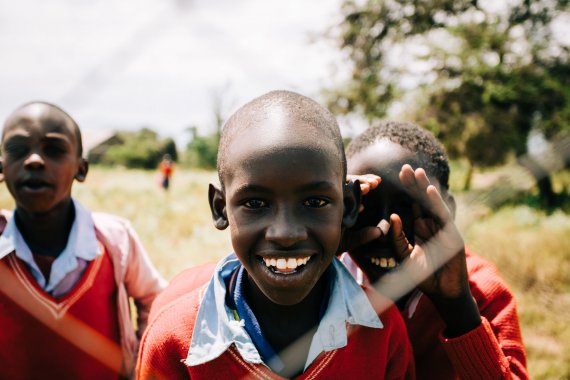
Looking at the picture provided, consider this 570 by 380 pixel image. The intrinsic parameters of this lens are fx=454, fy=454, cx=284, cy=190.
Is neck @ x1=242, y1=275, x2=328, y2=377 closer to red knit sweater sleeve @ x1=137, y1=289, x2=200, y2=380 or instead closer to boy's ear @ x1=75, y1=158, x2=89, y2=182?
red knit sweater sleeve @ x1=137, y1=289, x2=200, y2=380

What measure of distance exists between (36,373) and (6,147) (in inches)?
35.8

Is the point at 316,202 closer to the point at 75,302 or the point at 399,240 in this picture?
the point at 399,240

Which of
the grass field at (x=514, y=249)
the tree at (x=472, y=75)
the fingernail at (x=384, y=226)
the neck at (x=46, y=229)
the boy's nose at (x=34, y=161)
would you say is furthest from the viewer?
the tree at (x=472, y=75)

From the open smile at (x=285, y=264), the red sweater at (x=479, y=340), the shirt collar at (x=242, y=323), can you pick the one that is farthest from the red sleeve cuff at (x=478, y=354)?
the open smile at (x=285, y=264)

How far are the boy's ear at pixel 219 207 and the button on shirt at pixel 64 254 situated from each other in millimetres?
829

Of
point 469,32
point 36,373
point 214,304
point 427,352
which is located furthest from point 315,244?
point 469,32

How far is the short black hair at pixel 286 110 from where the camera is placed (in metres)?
1.20

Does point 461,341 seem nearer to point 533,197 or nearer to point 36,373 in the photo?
Answer: point 36,373

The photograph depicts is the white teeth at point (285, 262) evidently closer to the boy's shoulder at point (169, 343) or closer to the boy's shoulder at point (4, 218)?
the boy's shoulder at point (169, 343)

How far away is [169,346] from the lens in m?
1.22

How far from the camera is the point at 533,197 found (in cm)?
931

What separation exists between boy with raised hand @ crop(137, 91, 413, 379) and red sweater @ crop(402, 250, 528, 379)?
165mm

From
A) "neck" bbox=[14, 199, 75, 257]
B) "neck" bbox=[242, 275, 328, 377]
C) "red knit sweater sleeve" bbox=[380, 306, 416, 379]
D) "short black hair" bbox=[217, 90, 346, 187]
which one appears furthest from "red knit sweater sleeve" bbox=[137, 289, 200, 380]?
"neck" bbox=[14, 199, 75, 257]

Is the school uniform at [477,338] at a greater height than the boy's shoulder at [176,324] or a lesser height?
lesser
